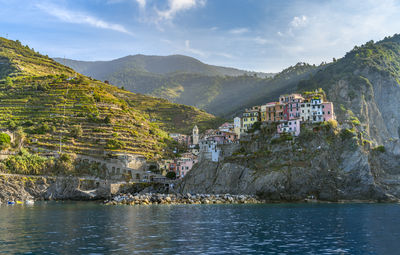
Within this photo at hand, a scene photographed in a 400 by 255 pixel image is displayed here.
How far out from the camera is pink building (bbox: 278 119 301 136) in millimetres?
113188

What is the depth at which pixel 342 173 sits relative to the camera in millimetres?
100688

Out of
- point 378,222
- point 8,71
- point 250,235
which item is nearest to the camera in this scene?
point 250,235

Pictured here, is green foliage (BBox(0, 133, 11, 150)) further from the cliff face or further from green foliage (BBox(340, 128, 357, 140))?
green foliage (BBox(340, 128, 357, 140))

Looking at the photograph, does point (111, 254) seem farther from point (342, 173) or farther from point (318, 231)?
point (342, 173)

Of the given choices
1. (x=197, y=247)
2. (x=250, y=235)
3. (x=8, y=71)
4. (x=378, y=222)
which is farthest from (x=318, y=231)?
(x=8, y=71)

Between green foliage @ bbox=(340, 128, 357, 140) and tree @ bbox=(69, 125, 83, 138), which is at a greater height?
tree @ bbox=(69, 125, 83, 138)

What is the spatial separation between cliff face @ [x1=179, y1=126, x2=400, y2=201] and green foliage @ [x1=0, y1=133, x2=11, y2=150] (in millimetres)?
54988

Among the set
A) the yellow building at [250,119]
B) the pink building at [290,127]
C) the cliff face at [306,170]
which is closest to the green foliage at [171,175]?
the cliff face at [306,170]

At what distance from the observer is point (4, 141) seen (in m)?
117

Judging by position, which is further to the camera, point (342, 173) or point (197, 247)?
point (342, 173)

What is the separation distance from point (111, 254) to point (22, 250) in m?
8.19

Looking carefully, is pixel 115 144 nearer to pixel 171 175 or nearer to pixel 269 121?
pixel 171 175

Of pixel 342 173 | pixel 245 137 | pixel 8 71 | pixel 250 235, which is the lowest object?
pixel 250 235

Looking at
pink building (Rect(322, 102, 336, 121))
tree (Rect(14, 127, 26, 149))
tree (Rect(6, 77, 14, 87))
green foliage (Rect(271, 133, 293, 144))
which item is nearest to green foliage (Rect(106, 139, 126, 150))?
tree (Rect(14, 127, 26, 149))
